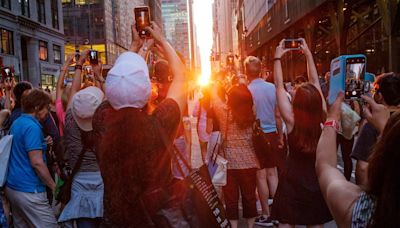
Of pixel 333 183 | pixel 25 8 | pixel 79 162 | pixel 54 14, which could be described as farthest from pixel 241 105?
pixel 54 14

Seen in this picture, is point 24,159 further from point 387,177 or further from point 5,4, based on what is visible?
point 5,4

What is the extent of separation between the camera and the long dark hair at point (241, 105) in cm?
607

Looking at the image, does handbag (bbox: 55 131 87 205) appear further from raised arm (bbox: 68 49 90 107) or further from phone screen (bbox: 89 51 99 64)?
phone screen (bbox: 89 51 99 64)

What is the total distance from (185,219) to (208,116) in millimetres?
4365

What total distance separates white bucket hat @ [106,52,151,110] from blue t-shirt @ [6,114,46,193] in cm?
215

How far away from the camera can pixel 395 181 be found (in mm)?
1567

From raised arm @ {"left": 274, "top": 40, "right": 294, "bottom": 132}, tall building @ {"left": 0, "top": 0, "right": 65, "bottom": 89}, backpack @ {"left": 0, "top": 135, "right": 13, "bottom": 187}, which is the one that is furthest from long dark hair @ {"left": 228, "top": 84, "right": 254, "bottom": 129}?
tall building @ {"left": 0, "top": 0, "right": 65, "bottom": 89}

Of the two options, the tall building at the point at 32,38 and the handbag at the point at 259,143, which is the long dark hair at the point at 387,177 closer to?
the handbag at the point at 259,143

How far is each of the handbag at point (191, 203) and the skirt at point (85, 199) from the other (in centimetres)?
139

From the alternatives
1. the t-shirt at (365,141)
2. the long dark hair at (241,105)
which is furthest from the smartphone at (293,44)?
the long dark hair at (241,105)

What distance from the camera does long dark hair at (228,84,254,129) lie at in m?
6.07

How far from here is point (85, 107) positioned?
399 centimetres

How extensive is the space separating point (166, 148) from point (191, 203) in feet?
1.26

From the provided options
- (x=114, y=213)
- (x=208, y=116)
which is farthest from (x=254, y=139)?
(x=114, y=213)
